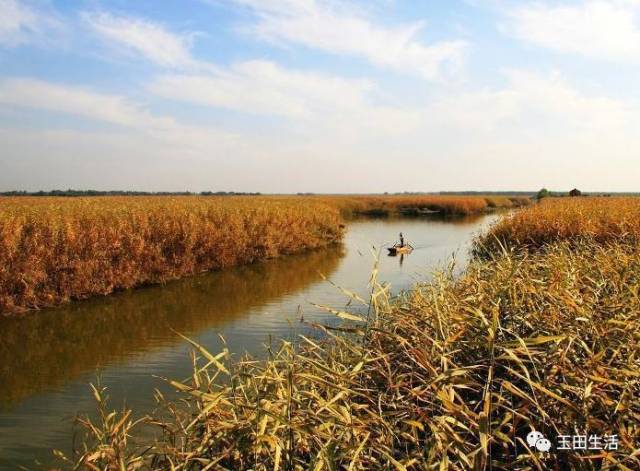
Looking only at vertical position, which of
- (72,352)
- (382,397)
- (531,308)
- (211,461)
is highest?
(531,308)

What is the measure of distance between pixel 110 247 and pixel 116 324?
12.0ft

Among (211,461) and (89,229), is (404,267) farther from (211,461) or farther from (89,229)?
(211,461)

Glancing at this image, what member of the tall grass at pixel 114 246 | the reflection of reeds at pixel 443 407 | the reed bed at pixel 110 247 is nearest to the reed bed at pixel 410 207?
the tall grass at pixel 114 246

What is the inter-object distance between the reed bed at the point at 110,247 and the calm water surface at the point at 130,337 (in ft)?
1.93

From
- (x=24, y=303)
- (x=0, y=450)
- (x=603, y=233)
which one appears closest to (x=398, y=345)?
(x=0, y=450)

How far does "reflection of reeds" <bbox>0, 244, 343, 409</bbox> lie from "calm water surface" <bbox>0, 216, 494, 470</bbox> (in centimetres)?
2

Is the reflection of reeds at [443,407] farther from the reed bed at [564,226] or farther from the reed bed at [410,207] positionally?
the reed bed at [410,207]

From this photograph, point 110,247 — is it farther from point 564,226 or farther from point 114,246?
point 564,226

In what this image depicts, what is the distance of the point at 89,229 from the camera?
14.2 meters

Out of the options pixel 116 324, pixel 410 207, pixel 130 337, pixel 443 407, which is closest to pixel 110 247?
pixel 116 324

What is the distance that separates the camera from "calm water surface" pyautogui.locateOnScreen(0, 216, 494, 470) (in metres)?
6.80

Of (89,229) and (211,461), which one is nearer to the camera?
(211,461)

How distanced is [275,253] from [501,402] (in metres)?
19.9

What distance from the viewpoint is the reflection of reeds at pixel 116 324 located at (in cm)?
867
